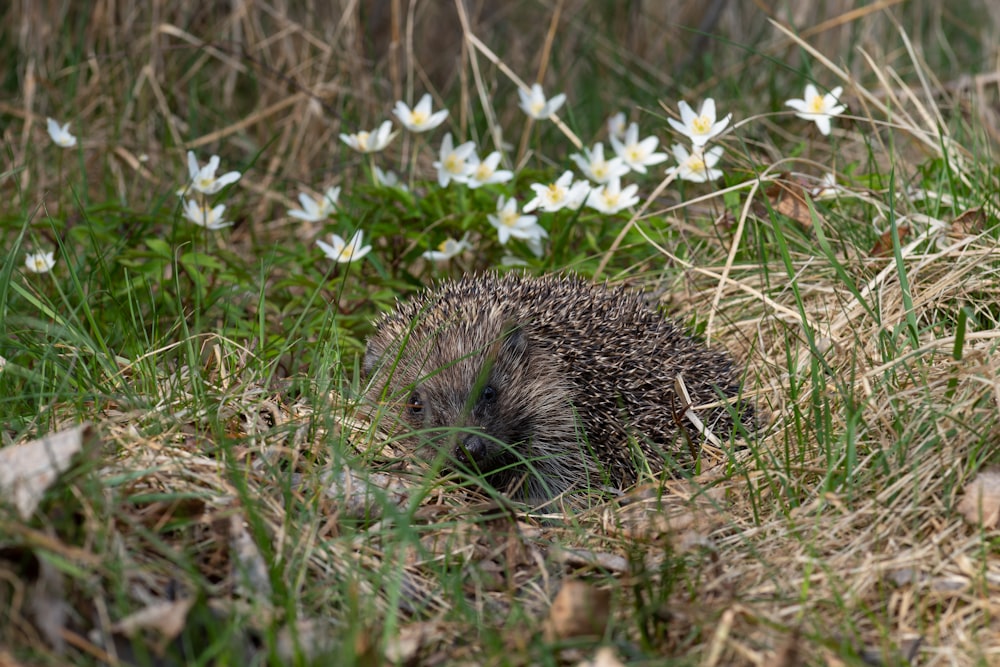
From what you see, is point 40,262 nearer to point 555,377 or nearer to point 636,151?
point 555,377

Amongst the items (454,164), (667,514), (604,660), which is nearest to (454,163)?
(454,164)

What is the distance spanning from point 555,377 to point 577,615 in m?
2.06

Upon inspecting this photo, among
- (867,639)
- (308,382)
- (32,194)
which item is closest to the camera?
(867,639)

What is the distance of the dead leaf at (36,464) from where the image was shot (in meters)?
2.64

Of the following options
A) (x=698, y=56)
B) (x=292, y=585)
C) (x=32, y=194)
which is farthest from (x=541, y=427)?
(x=698, y=56)

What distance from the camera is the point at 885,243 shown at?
500 centimetres

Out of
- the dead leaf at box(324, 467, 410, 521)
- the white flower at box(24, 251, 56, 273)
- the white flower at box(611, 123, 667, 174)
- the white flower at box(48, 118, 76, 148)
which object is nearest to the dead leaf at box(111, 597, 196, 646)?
the dead leaf at box(324, 467, 410, 521)

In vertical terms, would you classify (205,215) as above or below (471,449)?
above

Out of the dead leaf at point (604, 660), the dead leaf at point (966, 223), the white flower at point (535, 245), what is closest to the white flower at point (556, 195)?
the white flower at point (535, 245)

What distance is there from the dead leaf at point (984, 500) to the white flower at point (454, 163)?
3173 millimetres

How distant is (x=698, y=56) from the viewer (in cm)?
837

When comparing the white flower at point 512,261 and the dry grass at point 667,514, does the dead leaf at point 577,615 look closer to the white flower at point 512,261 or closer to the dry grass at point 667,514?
the dry grass at point 667,514

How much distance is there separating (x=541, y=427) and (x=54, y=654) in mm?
2576

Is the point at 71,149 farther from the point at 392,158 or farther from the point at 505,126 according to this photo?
the point at 505,126
